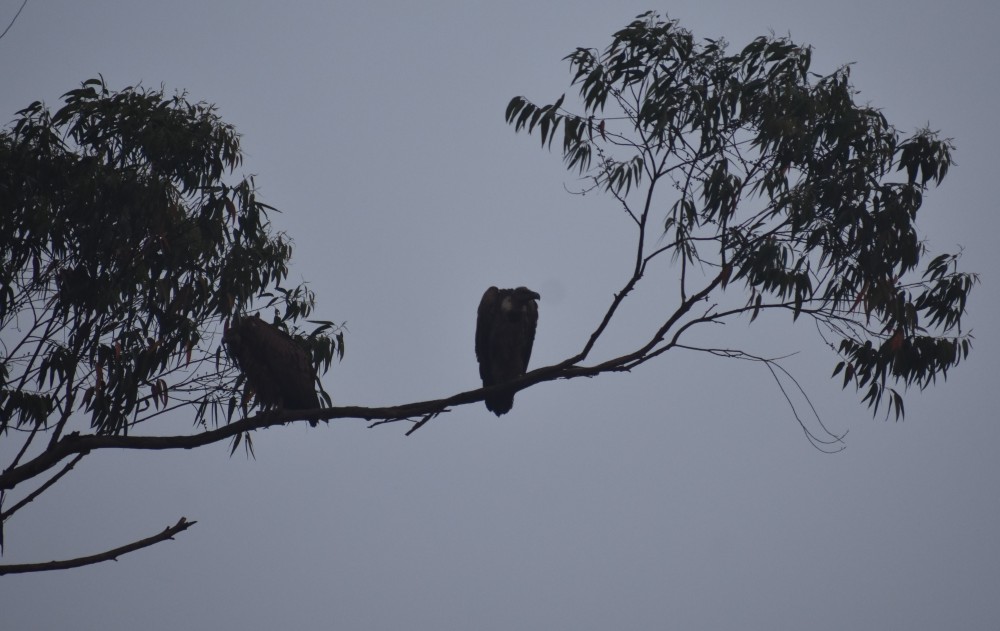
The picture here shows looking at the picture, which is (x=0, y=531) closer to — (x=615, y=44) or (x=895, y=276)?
(x=615, y=44)

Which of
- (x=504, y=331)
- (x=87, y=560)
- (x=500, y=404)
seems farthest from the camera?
(x=504, y=331)

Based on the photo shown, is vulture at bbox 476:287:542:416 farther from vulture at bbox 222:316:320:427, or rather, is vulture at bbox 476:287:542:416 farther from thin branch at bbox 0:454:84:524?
thin branch at bbox 0:454:84:524

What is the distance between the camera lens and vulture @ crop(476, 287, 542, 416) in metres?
8.05

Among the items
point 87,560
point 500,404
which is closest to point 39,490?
point 87,560

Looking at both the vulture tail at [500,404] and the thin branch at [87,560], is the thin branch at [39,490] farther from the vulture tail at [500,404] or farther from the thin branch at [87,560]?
the vulture tail at [500,404]

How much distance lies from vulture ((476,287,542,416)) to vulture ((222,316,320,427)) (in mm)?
1551

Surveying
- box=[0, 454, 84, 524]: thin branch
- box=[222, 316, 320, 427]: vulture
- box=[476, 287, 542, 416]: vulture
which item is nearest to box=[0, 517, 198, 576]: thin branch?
box=[0, 454, 84, 524]: thin branch

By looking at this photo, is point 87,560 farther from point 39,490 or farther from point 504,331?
point 504,331

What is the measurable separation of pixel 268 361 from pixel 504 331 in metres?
1.96

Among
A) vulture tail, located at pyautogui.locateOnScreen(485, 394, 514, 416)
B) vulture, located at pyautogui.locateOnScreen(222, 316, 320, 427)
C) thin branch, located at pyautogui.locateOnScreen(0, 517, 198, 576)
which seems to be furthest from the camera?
vulture, located at pyautogui.locateOnScreen(222, 316, 320, 427)

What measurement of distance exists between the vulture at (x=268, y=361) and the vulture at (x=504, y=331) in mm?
1551

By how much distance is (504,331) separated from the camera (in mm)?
8117

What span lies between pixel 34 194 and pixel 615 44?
177 inches

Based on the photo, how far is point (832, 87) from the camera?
6863 mm
